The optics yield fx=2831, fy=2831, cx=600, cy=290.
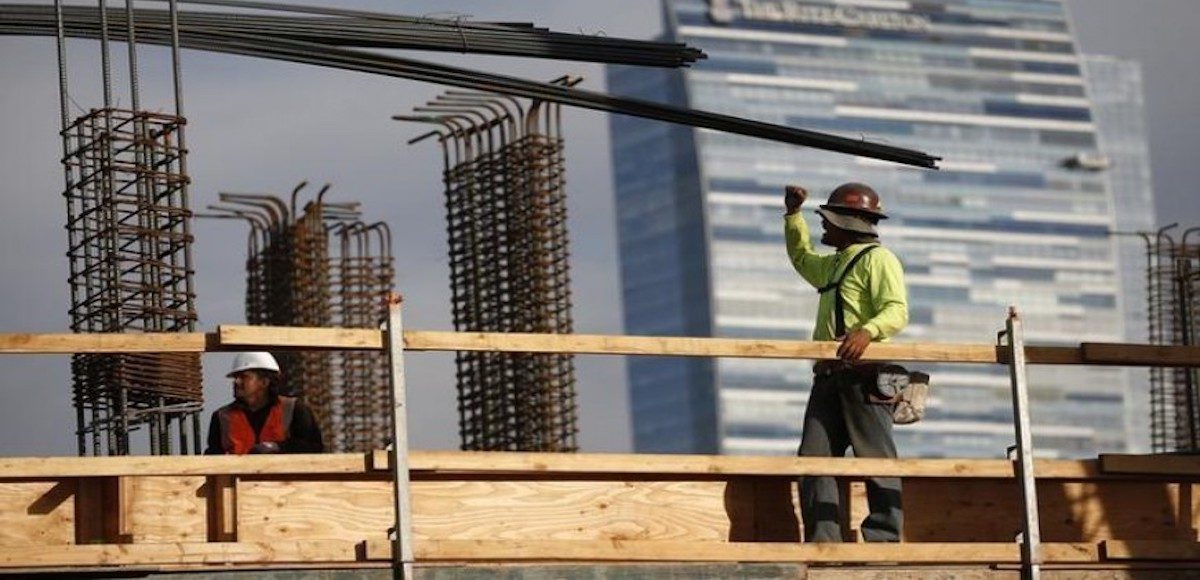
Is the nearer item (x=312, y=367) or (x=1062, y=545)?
(x=1062, y=545)

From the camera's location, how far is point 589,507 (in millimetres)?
12977

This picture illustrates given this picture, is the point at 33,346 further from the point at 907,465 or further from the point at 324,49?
the point at 324,49

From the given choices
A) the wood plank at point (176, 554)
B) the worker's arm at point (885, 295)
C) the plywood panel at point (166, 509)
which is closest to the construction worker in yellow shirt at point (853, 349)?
the worker's arm at point (885, 295)

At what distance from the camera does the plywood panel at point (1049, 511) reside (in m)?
14.0

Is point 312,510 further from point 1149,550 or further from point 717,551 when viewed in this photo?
point 1149,550

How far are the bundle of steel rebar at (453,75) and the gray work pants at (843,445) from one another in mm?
2829

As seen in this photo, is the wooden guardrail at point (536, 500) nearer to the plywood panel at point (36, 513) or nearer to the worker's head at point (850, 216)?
the plywood panel at point (36, 513)

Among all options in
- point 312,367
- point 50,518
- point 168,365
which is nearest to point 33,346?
point 50,518

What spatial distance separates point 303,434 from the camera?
1404 centimetres

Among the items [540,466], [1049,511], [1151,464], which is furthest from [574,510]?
[1151,464]

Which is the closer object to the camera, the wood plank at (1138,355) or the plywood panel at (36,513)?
the plywood panel at (36,513)

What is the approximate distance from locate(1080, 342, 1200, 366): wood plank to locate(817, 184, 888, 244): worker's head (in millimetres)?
1223

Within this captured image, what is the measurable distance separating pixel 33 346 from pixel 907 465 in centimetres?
412

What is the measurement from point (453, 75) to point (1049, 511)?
4.55m
